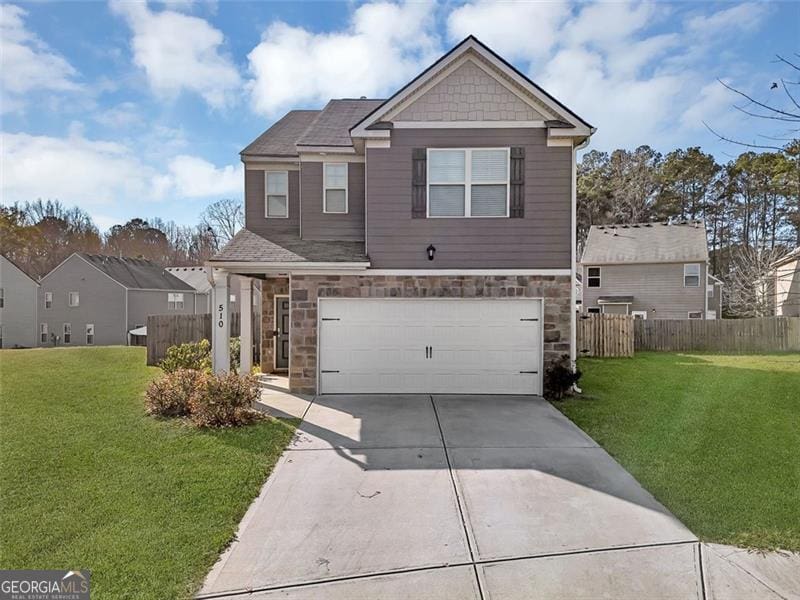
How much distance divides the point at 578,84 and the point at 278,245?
7.66 metres

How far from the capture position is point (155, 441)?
5.87 metres

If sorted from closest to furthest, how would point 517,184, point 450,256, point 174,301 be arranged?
point 517,184 < point 450,256 < point 174,301

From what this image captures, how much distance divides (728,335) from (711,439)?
14185 mm

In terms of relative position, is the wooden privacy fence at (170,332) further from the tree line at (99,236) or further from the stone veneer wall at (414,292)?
the tree line at (99,236)

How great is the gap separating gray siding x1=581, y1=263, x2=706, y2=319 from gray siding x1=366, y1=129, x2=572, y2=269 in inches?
676

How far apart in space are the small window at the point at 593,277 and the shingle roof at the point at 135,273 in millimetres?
26346

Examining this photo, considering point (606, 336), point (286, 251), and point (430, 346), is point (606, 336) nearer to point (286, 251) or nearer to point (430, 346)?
point (430, 346)

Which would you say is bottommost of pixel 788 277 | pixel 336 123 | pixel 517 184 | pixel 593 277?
pixel 788 277

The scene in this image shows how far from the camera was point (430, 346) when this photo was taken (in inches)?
351

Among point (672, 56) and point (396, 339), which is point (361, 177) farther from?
point (672, 56)

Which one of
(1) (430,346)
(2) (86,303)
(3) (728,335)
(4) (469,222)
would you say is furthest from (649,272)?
(2) (86,303)

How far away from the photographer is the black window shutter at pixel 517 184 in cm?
873

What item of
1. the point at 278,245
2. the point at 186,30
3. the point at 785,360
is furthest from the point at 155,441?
the point at 785,360

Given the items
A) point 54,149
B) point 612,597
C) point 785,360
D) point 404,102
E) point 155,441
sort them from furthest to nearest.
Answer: point 785,360 → point 54,149 → point 404,102 → point 155,441 → point 612,597
